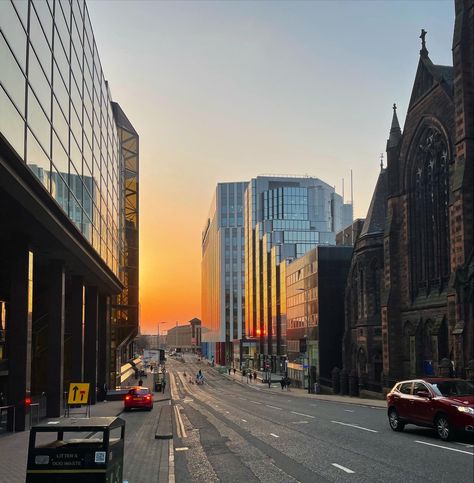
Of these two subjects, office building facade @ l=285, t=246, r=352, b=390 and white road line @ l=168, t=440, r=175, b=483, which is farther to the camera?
office building facade @ l=285, t=246, r=352, b=390

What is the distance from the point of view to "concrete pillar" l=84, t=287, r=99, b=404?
37531 mm

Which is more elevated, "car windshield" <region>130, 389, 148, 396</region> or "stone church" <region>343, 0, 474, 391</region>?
"stone church" <region>343, 0, 474, 391</region>

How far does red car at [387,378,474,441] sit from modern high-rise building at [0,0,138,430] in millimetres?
12069

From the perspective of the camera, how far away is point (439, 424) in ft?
54.9

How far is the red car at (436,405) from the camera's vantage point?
15.8 m

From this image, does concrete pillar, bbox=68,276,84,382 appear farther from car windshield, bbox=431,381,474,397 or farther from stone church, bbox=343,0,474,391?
stone church, bbox=343,0,474,391

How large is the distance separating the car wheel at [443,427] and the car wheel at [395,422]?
88.0 inches

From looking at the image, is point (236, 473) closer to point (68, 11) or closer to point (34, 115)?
point (34, 115)

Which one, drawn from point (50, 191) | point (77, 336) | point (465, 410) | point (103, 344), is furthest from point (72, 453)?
point (103, 344)

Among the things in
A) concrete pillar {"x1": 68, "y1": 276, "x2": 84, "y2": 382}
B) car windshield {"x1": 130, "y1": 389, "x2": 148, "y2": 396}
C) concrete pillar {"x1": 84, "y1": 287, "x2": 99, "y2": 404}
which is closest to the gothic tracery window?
car windshield {"x1": 130, "y1": 389, "x2": 148, "y2": 396}

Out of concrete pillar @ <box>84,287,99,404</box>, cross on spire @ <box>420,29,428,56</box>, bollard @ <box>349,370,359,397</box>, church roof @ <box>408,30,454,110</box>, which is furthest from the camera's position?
bollard @ <box>349,370,359,397</box>

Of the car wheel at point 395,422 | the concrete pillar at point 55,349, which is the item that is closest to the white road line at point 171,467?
the car wheel at point 395,422

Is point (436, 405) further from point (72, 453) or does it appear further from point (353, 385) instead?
point (353, 385)

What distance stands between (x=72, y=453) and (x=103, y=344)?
127ft
